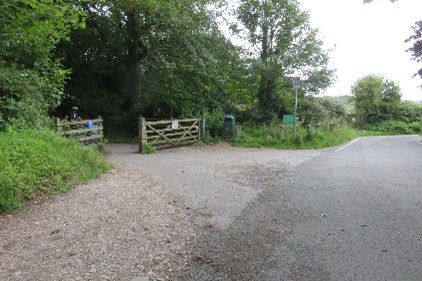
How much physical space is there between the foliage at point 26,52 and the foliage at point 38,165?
91 cm

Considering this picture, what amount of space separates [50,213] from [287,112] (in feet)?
62.1

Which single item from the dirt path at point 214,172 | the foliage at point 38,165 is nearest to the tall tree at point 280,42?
the dirt path at point 214,172

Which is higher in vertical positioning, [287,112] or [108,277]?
[287,112]

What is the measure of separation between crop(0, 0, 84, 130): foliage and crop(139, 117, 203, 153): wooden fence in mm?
3881

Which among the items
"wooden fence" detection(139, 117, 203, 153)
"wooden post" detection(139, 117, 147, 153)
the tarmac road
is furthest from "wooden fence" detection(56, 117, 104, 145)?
the tarmac road

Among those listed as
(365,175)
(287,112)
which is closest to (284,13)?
(287,112)

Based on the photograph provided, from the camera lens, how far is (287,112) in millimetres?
22734

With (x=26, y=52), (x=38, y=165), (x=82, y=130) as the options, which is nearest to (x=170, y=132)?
(x=82, y=130)

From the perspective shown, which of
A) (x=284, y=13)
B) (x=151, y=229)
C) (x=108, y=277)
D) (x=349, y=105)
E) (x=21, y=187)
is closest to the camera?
(x=108, y=277)

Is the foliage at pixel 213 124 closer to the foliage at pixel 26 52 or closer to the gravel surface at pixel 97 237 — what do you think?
the foliage at pixel 26 52

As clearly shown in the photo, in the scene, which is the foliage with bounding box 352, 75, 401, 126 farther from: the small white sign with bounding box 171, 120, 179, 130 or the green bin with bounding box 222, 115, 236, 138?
the small white sign with bounding box 171, 120, 179, 130

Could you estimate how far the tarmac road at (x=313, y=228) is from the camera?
409cm

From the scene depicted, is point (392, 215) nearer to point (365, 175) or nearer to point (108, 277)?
point (365, 175)

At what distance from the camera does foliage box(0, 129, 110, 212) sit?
583 cm
